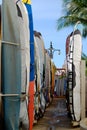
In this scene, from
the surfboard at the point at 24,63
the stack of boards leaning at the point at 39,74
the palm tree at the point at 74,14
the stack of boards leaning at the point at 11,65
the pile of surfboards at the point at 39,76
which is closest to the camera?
the stack of boards leaning at the point at 11,65

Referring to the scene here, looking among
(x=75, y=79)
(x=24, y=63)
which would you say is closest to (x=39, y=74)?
(x=75, y=79)

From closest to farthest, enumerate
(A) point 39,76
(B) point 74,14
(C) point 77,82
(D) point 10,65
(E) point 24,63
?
(D) point 10,65, (E) point 24,63, (C) point 77,82, (A) point 39,76, (B) point 74,14

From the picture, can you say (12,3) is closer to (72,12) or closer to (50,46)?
(72,12)

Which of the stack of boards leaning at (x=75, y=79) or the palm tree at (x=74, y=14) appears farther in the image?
the palm tree at (x=74, y=14)

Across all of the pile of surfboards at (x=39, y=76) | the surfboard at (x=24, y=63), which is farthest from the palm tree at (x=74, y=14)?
the surfboard at (x=24, y=63)

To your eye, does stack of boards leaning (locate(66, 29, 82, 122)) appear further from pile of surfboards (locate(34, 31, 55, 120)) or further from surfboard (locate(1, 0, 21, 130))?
surfboard (locate(1, 0, 21, 130))

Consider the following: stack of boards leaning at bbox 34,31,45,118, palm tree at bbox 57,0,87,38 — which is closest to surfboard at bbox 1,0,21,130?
stack of boards leaning at bbox 34,31,45,118

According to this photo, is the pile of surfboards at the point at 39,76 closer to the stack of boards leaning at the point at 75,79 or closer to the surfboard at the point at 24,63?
the stack of boards leaning at the point at 75,79

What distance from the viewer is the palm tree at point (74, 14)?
23.6 m

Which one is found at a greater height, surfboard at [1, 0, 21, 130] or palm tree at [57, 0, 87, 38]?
palm tree at [57, 0, 87, 38]

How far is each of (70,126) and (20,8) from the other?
27.0 ft

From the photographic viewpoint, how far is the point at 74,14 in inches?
973

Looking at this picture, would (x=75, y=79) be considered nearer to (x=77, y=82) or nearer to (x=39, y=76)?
(x=77, y=82)

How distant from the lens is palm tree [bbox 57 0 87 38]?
2359cm
